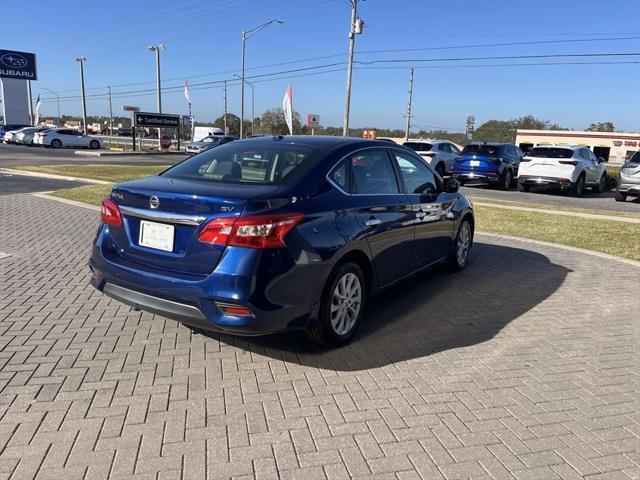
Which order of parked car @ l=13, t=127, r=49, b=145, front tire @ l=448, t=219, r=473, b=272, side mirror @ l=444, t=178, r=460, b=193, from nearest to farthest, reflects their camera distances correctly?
side mirror @ l=444, t=178, r=460, b=193
front tire @ l=448, t=219, r=473, b=272
parked car @ l=13, t=127, r=49, b=145

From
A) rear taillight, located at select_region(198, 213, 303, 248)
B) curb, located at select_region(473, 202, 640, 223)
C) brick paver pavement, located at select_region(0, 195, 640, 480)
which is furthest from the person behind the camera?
curb, located at select_region(473, 202, 640, 223)

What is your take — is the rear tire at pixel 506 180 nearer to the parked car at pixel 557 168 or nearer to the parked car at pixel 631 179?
the parked car at pixel 557 168

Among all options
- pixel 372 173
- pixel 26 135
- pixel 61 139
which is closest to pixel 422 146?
pixel 372 173

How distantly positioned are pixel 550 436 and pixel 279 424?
158cm

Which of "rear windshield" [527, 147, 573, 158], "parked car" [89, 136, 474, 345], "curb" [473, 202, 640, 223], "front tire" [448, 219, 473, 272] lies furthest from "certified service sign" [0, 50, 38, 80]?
"parked car" [89, 136, 474, 345]

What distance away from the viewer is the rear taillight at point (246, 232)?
3.28 m

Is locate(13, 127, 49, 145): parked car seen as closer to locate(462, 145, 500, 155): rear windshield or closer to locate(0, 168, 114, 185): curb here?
locate(0, 168, 114, 185): curb

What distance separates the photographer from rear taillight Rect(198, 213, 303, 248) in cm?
328

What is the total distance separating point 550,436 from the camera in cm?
307

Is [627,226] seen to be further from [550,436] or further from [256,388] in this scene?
[256,388]

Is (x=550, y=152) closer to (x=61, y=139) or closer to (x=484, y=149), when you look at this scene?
(x=484, y=149)

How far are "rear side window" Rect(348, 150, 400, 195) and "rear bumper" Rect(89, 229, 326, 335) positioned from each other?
100 centimetres

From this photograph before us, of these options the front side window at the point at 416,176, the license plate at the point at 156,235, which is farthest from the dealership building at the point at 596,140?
the license plate at the point at 156,235

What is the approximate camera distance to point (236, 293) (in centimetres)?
328
